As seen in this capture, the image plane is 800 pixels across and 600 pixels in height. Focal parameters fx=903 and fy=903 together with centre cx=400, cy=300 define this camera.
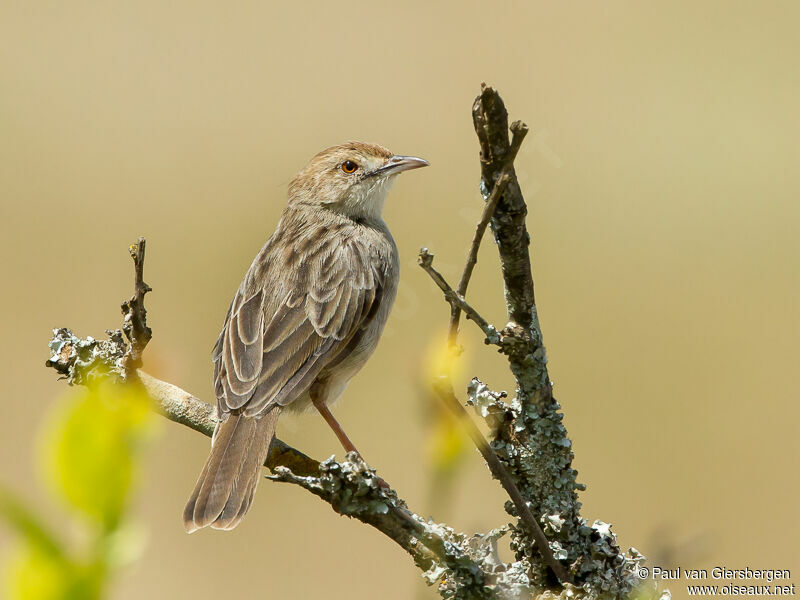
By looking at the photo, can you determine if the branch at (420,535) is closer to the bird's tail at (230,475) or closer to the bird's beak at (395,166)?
the bird's tail at (230,475)

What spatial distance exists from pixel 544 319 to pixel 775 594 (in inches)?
345

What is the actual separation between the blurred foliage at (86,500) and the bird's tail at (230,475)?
→ 2482 millimetres

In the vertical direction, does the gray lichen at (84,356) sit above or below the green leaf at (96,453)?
above

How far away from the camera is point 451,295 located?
1.97 metres

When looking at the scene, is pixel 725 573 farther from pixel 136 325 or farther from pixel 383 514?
pixel 136 325

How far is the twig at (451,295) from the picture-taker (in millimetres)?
1779

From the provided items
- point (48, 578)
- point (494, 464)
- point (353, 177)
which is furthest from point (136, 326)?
point (353, 177)

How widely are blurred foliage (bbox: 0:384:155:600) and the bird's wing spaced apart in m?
3.12

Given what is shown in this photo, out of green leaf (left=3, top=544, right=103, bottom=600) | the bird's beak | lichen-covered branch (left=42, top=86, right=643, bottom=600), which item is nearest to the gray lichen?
lichen-covered branch (left=42, top=86, right=643, bottom=600)

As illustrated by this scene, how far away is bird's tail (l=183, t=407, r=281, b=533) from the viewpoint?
3.34 m

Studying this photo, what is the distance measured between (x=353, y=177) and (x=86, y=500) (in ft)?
16.0

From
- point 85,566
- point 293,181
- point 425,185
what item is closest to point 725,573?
point 85,566

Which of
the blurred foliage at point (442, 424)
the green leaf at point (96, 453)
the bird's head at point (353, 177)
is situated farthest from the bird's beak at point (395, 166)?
the green leaf at point (96, 453)

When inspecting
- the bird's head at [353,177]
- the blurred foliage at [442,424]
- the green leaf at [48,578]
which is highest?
the bird's head at [353,177]
